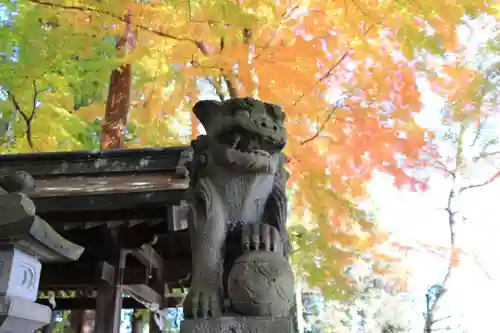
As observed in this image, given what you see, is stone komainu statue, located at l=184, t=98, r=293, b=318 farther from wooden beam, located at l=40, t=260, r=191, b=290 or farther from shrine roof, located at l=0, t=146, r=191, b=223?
wooden beam, located at l=40, t=260, r=191, b=290

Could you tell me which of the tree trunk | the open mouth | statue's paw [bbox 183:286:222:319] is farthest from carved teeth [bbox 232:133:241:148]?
the tree trunk

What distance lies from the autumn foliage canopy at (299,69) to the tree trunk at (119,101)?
411mm

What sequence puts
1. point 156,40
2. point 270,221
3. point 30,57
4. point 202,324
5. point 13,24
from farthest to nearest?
point 156,40 < point 13,24 < point 30,57 < point 270,221 < point 202,324

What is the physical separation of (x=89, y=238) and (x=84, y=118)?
2.46 m

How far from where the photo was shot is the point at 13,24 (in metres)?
4.88

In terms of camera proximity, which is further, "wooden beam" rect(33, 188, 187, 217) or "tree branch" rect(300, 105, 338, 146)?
"tree branch" rect(300, 105, 338, 146)

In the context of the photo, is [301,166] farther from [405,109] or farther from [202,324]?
[202,324]

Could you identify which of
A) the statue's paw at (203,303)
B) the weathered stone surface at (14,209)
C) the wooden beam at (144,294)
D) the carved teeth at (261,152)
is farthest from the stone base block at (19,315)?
the wooden beam at (144,294)

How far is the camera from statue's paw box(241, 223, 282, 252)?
8.95 ft

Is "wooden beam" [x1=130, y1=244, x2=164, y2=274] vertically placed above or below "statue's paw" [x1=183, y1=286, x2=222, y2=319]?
above

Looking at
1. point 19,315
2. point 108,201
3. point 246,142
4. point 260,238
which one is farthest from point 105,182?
point 260,238

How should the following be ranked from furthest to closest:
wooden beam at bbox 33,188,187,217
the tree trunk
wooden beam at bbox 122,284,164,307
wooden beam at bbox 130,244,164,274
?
the tree trunk → wooden beam at bbox 122,284,164,307 → wooden beam at bbox 130,244,164,274 → wooden beam at bbox 33,188,187,217

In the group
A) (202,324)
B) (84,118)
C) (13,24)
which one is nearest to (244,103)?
(202,324)

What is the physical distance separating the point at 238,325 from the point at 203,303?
0.80 ft
